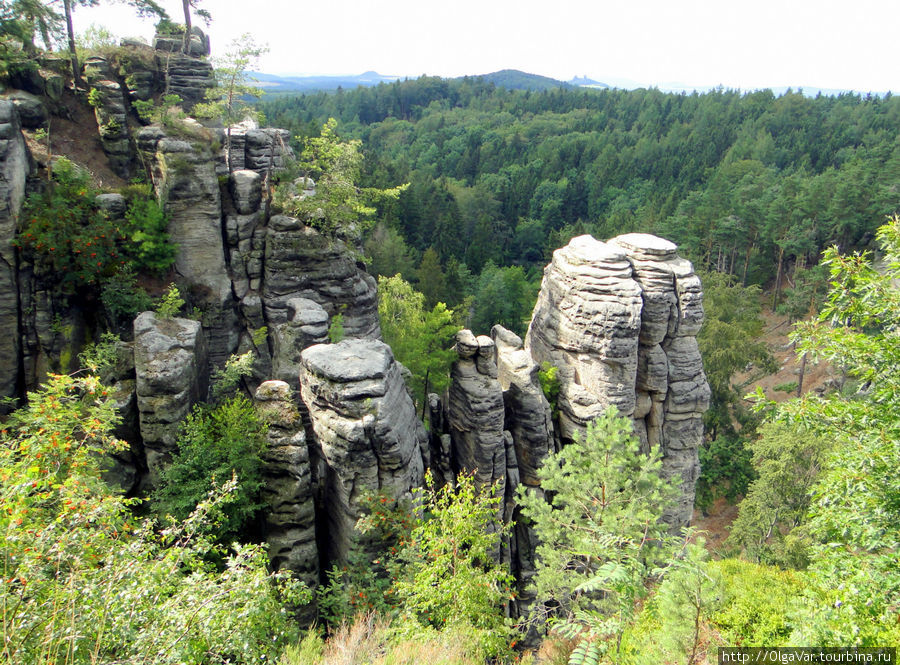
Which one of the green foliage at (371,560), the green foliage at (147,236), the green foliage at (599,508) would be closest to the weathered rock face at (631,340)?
the green foliage at (599,508)

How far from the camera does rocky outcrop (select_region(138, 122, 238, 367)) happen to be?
21453 mm

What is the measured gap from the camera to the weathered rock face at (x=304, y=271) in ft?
74.0

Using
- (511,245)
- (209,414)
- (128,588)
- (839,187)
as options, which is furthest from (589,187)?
(128,588)

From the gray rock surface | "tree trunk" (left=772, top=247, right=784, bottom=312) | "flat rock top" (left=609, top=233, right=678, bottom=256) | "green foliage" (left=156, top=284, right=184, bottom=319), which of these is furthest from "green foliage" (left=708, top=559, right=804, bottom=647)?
"tree trunk" (left=772, top=247, right=784, bottom=312)

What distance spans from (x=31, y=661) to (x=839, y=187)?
76.3 meters

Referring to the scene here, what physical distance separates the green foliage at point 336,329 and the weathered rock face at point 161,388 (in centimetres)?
549

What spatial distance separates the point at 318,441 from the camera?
17.0 m

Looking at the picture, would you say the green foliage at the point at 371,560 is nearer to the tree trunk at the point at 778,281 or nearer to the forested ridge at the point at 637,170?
the forested ridge at the point at 637,170

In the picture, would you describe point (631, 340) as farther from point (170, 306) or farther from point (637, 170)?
point (637, 170)

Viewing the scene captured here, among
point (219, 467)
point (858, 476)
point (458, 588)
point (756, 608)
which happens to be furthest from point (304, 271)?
point (858, 476)

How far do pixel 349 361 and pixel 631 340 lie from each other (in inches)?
488

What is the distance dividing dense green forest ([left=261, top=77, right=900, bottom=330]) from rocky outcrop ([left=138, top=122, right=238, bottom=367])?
32.5 meters

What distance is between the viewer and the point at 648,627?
11750 mm

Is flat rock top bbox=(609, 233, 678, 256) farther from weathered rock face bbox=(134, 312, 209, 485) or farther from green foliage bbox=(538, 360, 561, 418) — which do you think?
weathered rock face bbox=(134, 312, 209, 485)
